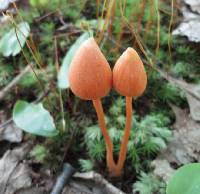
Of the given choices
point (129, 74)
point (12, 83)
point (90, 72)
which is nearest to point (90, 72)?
point (90, 72)

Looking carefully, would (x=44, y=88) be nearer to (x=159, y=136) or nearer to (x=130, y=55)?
(x=159, y=136)

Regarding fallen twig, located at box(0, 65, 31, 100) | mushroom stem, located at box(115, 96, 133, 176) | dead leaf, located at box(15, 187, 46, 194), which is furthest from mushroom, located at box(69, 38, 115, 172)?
fallen twig, located at box(0, 65, 31, 100)

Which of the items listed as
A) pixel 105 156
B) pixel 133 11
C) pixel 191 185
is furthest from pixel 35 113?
pixel 133 11

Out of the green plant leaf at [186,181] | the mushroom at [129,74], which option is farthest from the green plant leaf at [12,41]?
the green plant leaf at [186,181]

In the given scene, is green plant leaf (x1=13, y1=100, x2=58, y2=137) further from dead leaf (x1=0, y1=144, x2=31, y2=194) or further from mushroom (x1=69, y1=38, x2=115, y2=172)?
mushroom (x1=69, y1=38, x2=115, y2=172)

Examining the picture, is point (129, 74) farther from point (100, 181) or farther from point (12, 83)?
point (12, 83)

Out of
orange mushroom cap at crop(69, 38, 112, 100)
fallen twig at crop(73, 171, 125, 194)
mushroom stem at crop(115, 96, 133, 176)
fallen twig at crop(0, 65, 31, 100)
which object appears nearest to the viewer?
orange mushroom cap at crop(69, 38, 112, 100)
